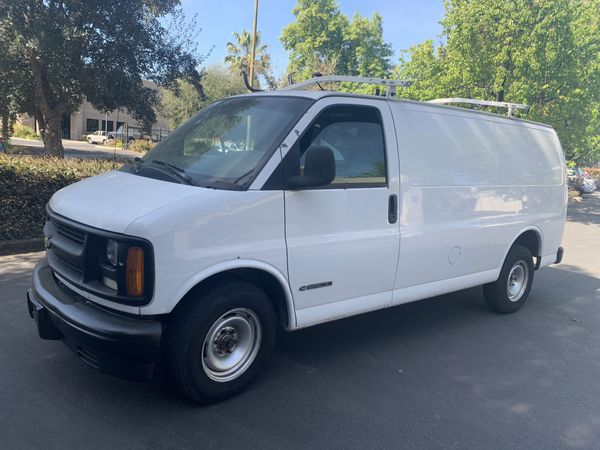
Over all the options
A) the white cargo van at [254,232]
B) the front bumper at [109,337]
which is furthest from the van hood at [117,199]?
the front bumper at [109,337]

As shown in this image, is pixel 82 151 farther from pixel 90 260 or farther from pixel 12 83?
pixel 90 260

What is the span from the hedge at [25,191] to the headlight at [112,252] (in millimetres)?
5167

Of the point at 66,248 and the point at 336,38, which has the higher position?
the point at 336,38

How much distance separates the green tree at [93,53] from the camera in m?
14.0

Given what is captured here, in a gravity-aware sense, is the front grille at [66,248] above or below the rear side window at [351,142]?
below

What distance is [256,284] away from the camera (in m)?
3.71

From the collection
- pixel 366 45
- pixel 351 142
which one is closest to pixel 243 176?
pixel 351 142

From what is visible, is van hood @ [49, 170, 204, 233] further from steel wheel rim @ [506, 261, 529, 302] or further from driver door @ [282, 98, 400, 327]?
steel wheel rim @ [506, 261, 529, 302]

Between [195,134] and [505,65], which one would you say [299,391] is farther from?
[505,65]

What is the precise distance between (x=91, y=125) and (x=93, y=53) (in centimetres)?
4953

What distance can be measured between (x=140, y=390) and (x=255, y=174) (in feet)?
5.89

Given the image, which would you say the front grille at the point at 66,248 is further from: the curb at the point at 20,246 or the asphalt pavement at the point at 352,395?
the curb at the point at 20,246

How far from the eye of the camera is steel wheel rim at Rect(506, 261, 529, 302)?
6.16 metres

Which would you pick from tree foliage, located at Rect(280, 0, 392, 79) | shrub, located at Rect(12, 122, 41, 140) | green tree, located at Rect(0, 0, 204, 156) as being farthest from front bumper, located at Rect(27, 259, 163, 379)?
shrub, located at Rect(12, 122, 41, 140)
